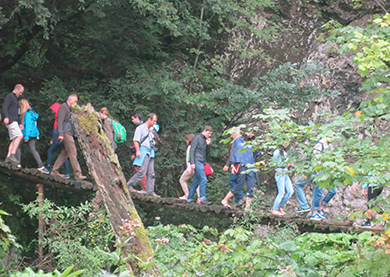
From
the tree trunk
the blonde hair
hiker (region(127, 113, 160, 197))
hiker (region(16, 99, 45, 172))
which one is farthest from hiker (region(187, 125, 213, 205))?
the tree trunk

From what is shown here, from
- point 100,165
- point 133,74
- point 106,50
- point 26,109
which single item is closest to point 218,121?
point 133,74

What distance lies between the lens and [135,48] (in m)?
11.1

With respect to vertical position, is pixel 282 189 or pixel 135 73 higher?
pixel 135 73

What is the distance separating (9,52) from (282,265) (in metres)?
9.36

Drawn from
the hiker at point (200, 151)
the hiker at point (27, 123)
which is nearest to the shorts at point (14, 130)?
→ the hiker at point (27, 123)

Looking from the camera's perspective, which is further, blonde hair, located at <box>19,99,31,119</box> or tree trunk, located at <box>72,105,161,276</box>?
blonde hair, located at <box>19,99,31,119</box>

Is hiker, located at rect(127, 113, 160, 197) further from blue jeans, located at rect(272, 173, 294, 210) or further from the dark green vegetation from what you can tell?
blue jeans, located at rect(272, 173, 294, 210)

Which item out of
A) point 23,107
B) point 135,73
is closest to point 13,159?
point 23,107

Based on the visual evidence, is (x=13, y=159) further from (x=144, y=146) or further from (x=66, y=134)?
(x=144, y=146)

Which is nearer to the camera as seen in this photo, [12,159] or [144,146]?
[144,146]

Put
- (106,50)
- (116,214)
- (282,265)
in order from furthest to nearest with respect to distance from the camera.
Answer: (106,50), (116,214), (282,265)

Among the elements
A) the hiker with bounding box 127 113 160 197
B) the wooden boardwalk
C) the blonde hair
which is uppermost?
the blonde hair

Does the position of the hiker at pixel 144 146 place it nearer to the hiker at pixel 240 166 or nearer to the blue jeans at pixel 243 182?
the hiker at pixel 240 166

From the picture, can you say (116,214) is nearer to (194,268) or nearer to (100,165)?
(100,165)
